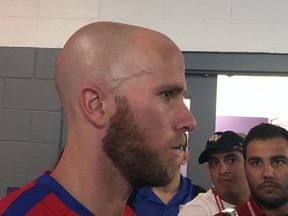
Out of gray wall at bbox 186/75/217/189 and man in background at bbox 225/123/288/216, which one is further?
gray wall at bbox 186/75/217/189

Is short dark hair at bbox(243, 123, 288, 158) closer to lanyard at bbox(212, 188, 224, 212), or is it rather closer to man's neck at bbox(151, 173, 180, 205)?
lanyard at bbox(212, 188, 224, 212)

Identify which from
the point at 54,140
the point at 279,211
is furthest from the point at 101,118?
the point at 54,140

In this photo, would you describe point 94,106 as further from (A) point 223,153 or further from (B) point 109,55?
(A) point 223,153

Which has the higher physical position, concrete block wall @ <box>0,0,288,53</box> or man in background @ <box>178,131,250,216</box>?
concrete block wall @ <box>0,0,288,53</box>

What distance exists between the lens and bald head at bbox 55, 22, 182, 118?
0.84 meters

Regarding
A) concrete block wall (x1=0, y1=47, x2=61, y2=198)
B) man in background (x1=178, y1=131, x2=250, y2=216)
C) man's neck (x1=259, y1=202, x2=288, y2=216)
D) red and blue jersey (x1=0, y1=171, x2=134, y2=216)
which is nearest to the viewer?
red and blue jersey (x1=0, y1=171, x2=134, y2=216)

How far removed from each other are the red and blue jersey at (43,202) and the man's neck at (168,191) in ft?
4.37

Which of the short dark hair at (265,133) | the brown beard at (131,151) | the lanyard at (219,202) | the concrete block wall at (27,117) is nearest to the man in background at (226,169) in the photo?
the lanyard at (219,202)

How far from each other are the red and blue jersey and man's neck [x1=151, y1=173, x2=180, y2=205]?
1.33m

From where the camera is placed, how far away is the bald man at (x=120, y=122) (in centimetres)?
82

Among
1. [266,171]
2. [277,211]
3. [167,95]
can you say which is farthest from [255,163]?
[167,95]

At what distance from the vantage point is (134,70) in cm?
83

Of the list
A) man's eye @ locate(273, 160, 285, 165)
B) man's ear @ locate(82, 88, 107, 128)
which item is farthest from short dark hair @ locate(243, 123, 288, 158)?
man's ear @ locate(82, 88, 107, 128)

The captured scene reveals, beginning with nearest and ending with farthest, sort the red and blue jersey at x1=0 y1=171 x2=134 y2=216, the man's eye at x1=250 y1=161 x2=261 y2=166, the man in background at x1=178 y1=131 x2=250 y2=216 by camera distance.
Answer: the red and blue jersey at x1=0 y1=171 x2=134 y2=216 → the man's eye at x1=250 y1=161 x2=261 y2=166 → the man in background at x1=178 y1=131 x2=250 y2=216
